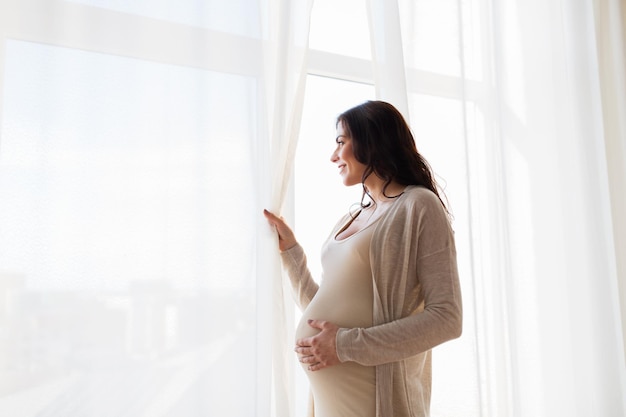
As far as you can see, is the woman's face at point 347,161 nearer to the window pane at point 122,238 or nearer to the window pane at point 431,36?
the window pane at point 122,238

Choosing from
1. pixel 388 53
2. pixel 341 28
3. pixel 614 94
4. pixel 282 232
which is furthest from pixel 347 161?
pixel 614 94

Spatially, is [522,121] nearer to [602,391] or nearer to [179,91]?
[602,391]

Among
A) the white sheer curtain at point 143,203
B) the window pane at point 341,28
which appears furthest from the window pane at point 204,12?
the window pane at point 341,28

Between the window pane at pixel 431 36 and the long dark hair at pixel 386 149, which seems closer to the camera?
the long dark hair at pixel 386 149

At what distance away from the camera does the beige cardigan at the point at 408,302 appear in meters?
1.12

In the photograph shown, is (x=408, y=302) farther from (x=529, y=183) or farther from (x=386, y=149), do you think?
(x=529, y=183)

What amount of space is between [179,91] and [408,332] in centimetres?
73

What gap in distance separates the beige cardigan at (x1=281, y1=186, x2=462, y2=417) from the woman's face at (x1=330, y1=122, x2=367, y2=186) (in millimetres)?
140

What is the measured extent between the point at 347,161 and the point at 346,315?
14.1 inches

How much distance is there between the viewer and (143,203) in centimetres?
124

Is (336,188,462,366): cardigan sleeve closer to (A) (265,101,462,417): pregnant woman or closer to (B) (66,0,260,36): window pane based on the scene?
(A) (265,101,462,417): pregnant woman

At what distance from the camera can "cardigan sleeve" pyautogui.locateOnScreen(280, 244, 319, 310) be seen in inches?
53.7

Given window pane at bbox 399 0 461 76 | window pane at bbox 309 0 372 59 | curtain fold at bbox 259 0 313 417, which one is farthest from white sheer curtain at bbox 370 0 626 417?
curtain fold at bbox 259 0 313 417

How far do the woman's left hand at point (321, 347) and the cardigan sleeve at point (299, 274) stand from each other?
0.19m
